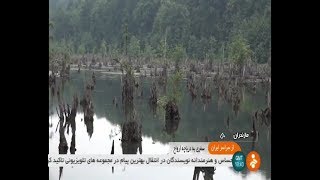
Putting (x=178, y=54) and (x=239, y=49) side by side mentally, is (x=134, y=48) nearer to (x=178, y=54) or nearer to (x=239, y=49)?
(x=178, y=54)

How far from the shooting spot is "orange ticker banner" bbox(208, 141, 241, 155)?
757 cm

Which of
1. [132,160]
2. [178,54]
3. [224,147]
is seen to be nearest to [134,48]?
[178,54]

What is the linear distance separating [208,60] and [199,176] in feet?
7.06

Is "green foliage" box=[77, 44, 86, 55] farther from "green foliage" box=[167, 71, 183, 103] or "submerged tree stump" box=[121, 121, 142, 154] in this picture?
"green foliage" box=[167, 71, 183, 103]

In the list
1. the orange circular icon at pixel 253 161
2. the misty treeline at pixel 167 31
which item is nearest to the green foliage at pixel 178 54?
the misty treeline at pixel 167 31

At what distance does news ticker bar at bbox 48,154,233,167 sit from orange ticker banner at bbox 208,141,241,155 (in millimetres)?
89

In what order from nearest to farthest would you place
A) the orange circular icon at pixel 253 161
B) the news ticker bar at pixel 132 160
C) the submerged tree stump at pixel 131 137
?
the news ticker bar at pixel 132 160, the orange circular icon at pixel 253 161, the submerged tree stump at pixel 131 137

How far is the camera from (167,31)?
8727 mm

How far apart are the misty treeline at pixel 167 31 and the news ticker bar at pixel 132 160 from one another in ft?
5.98

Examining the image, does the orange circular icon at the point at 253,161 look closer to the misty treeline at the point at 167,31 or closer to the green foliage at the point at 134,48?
the misty treeline at the point at 167,31

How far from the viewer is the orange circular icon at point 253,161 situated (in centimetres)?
764

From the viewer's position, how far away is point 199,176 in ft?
24.6

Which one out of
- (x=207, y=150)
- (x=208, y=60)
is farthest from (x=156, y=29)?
(x=207, y=150)
